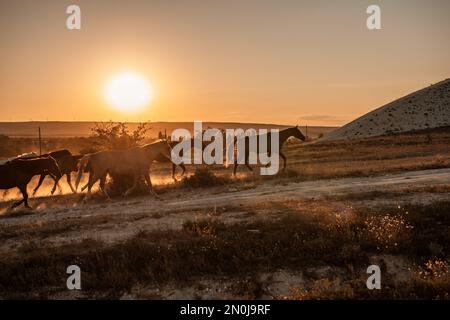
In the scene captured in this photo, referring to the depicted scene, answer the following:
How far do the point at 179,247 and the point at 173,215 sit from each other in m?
3.49

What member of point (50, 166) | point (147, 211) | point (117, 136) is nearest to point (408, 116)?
point (117, 136)

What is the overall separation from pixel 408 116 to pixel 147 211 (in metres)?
66.7

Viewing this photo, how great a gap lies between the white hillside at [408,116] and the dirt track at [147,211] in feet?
164

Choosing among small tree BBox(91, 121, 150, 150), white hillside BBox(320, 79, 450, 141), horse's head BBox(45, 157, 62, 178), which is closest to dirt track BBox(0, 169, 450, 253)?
horse's head BBox(45, 157, 62, 178)

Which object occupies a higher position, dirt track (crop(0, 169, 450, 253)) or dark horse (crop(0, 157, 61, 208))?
dark horse (crop(0, 157, 61, 208))

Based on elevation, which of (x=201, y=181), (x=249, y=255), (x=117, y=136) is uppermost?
(x=117, y=136)

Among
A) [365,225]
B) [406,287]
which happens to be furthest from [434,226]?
[406,287]

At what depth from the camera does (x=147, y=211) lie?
14.0 metres

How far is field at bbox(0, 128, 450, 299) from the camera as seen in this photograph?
791 centimetres

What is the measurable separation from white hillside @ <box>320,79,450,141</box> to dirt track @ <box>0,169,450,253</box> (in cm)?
4989

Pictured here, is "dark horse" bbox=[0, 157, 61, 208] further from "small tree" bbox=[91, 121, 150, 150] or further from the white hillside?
the white hillside

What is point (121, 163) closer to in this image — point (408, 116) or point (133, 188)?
point (133, 188)
